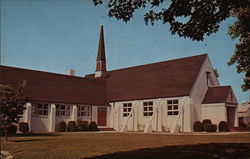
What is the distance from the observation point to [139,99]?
3609 cm

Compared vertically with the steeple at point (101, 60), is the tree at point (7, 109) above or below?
below

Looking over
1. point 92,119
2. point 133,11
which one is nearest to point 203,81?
point 92,119

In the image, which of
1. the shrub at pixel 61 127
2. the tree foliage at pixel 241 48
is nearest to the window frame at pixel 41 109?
the shrub at pixel 61 127

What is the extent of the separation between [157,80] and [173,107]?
5.05 meters

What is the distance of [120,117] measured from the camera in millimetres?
37969

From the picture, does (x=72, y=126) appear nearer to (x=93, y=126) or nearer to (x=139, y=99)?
(x=93, y=126)

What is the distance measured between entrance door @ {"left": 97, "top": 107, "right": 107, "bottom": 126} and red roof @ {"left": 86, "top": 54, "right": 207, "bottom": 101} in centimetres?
179

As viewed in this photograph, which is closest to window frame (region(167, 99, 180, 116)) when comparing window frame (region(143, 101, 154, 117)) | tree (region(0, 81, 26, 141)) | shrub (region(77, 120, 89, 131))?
window frame (region(143, 101, 154, 117))

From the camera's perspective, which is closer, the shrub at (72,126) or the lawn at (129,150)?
the lawn at (129,150)

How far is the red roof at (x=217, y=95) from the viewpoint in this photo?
108 ft

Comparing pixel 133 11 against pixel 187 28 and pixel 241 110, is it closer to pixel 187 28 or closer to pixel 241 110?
pixel 187 28

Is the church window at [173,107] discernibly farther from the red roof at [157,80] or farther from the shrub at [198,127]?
the shrub at [198,127]

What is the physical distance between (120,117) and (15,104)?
853 inches

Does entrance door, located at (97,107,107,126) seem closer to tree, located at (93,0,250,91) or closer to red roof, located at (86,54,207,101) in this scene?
red roof, located at (86,54,207,101)
